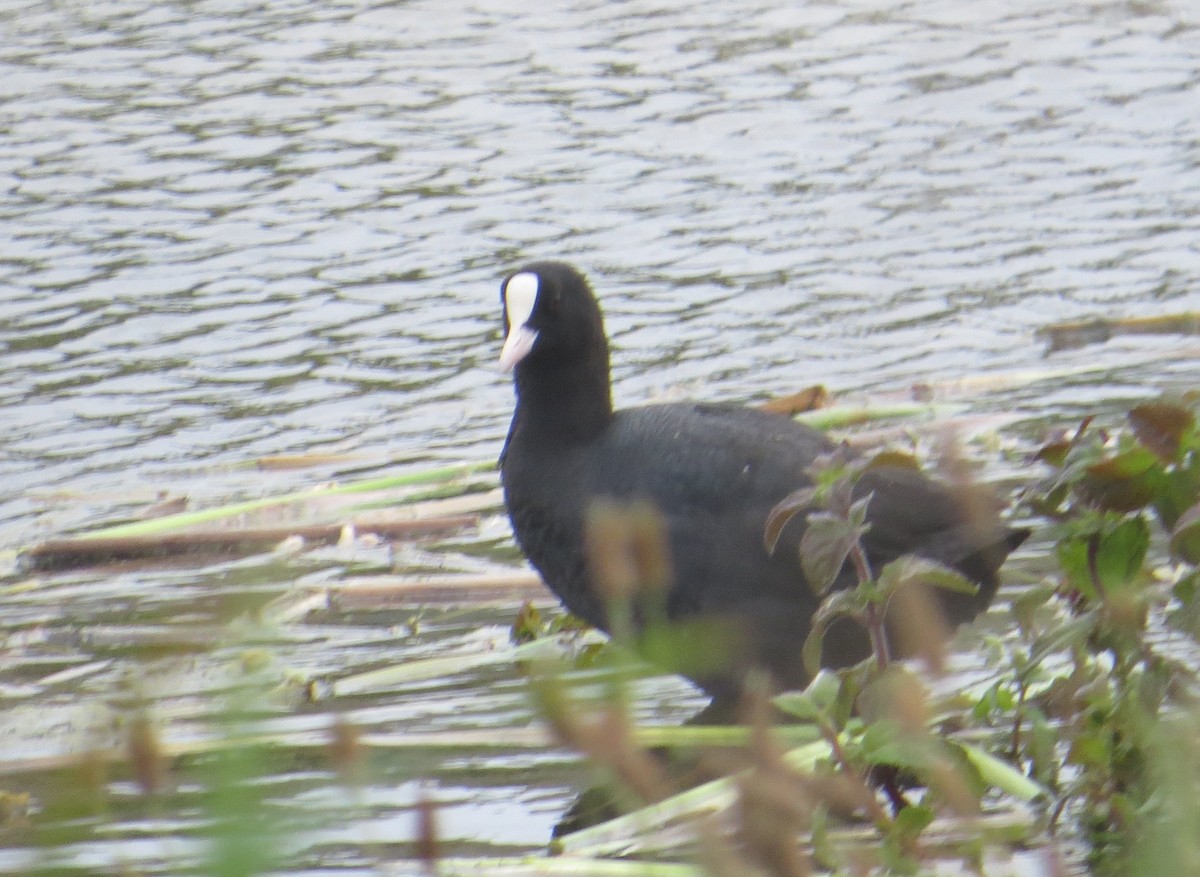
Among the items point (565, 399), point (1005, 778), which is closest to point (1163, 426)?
point (1005, 778)

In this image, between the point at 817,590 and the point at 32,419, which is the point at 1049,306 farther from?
the point at 817,590

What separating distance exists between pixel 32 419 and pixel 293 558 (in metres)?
1.68

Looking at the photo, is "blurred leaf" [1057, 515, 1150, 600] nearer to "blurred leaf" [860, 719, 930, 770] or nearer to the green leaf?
the green leaf

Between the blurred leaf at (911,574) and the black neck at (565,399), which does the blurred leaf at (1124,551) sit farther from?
the black neck at (565,399)

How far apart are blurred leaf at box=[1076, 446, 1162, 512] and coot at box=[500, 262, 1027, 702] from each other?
0.82 m

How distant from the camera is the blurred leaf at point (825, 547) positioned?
113 inches

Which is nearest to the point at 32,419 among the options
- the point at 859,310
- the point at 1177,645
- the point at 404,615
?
the point at 404,615

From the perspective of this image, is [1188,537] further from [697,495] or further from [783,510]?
[697,495]

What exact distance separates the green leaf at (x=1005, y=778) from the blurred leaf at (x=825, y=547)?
15.9 inches

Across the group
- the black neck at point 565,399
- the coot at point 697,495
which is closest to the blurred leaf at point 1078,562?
the coot at point 697,495

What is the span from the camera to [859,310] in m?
6.80

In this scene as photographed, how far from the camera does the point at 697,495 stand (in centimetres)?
393

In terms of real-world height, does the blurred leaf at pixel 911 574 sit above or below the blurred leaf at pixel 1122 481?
below

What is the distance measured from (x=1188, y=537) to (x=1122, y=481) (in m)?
0.16
